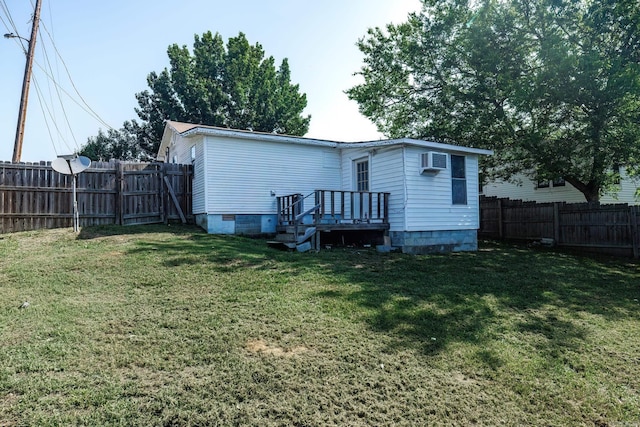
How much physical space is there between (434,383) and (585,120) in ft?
40.3

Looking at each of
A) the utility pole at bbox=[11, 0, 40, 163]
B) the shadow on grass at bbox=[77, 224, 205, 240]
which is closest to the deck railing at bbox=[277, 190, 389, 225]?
the shadow on grass at bbox=[77, 224, 205, 240]

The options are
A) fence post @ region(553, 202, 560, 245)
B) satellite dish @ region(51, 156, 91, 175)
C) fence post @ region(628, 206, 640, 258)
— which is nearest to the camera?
satellite dish @ region(51, 156, 91, 175)

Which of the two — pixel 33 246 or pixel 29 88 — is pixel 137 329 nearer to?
pixel 33 246

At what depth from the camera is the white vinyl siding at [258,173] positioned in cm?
1102

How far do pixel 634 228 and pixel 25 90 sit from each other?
60.5 ft

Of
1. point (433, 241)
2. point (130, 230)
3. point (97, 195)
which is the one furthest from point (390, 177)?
point (97, 195)

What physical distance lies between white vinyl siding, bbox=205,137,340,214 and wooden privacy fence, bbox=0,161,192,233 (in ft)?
5.37

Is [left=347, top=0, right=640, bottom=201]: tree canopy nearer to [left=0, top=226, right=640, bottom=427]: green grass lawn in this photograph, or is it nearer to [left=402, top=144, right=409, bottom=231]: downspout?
[left=402, top=144, right=409, bottom=231]: downspout

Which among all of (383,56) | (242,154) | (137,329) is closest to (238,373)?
(137,329)

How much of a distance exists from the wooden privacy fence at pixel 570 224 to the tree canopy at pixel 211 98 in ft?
51.8

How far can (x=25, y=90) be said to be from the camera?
12.2 meters

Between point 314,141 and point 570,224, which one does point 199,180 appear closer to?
point 314,141

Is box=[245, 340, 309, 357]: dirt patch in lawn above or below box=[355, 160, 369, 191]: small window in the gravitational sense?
below

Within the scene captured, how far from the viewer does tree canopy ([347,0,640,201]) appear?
11.1 m
